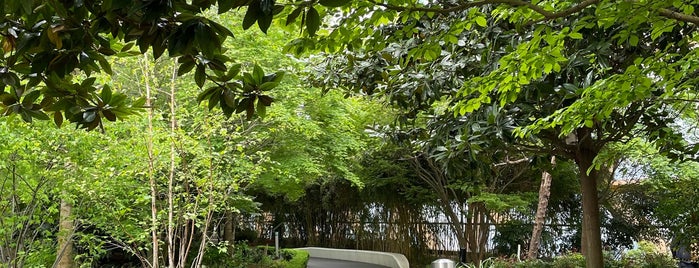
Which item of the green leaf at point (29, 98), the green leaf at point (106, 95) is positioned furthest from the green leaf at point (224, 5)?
the green leaf at point (29, 98)

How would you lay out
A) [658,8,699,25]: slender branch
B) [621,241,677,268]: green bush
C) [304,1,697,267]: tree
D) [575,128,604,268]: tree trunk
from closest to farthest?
[658,8,699,25]: slender branch
[304,1,697,267]: tree
[575,128,604,268]: tree trunk
[621,241,677,268]: green bush

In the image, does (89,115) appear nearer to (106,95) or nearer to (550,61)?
(106,95)

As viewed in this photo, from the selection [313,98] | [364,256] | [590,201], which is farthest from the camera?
[364,256]

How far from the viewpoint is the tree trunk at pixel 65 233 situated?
648cm

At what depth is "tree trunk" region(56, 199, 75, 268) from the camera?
6.48 meters

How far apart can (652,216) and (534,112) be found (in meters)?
12.0

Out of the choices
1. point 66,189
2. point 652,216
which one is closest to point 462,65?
point 66,189

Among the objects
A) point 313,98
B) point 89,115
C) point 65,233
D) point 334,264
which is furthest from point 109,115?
point 334,264

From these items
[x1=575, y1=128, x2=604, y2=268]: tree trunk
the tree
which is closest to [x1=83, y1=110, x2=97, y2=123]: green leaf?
the tree

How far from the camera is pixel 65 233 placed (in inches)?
260

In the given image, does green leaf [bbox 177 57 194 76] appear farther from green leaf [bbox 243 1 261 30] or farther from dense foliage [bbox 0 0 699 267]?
green leaf [bbox 243 1 261 30]

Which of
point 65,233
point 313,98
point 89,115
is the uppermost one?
point 313,98

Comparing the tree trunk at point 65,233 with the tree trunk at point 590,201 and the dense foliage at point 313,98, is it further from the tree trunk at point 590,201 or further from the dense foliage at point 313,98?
the tree trunk at point 590,201

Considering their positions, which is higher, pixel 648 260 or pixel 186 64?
pixel 186 64
